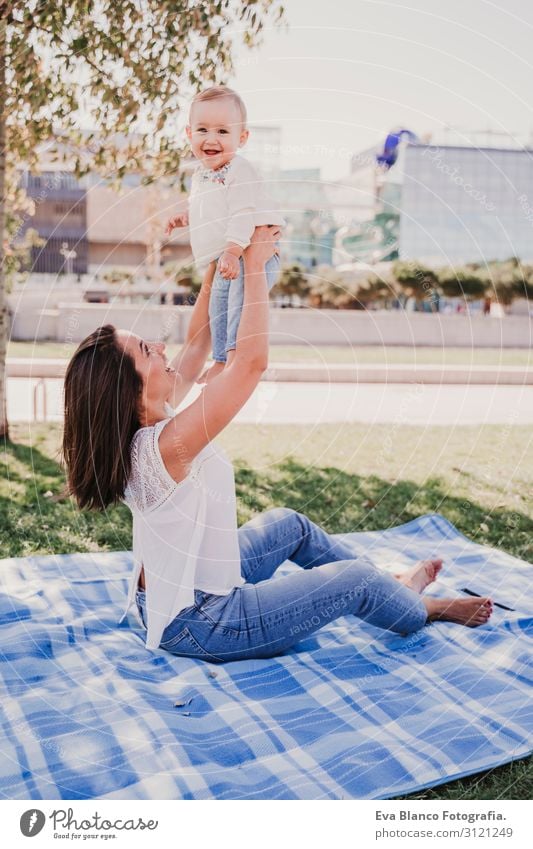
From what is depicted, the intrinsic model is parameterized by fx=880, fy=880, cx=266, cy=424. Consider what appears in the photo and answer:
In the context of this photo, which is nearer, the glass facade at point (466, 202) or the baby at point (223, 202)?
the baby at point (223, 202)

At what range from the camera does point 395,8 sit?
3.97 m

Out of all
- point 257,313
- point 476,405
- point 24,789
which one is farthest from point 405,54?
point 476,405

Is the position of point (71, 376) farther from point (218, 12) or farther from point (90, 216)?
point (90, 216)

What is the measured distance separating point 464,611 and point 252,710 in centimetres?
112

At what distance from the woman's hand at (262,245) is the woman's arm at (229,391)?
16 centimetres

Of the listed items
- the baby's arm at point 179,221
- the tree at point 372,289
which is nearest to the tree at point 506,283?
the tree at point 372,289

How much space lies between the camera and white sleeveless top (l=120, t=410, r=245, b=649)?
117 inches

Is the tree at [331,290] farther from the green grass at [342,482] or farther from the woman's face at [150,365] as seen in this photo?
the woman's face at [150,365]

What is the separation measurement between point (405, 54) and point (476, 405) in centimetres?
733

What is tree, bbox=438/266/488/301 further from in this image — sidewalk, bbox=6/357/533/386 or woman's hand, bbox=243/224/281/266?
woman's hand, bbox=243/224/281/266

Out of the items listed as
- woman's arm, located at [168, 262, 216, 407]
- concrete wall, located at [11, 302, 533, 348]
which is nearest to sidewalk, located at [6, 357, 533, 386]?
concrete wall, located at [11, 302, 533, 348]
